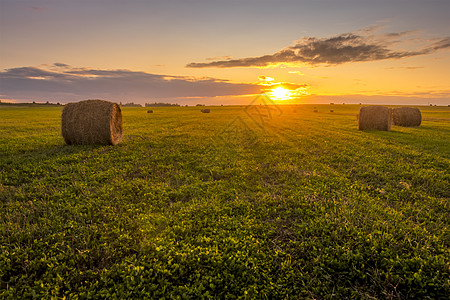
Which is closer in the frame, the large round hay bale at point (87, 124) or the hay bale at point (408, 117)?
the large round hay bale at point (87, 124)

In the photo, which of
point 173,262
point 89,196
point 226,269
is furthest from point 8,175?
point 226,269

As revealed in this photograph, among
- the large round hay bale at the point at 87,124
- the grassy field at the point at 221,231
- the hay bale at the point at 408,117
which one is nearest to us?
the grassy field at the point at 221,231

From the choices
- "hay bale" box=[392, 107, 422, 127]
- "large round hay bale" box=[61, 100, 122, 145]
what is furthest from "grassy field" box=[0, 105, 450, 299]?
"hay bale" box=[392, 107, 422, 127]

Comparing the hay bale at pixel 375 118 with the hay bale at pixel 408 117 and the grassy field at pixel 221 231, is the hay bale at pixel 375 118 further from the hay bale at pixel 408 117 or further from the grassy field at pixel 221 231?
the grassy field at pixel 221 231

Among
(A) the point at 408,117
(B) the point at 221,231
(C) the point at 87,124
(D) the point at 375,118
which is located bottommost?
(B) the point at 221,231

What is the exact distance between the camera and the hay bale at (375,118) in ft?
81.3

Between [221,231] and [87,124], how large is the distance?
12.6 metres

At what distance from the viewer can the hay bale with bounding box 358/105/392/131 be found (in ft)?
81.3

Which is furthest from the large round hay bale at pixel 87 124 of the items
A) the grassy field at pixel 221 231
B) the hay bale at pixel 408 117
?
the hay bale at pixel 408 117

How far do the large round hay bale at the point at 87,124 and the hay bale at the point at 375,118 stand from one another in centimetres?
2546

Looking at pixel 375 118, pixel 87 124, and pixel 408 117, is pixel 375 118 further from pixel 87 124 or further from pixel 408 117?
pixel 87 124

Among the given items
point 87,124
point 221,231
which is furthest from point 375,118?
point 87,124

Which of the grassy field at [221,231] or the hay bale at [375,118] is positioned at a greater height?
the hay bale at [375,118]

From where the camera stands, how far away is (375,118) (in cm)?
2520
